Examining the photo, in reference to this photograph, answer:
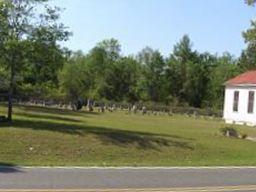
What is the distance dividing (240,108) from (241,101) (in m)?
0.62

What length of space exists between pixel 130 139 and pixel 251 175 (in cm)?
1044

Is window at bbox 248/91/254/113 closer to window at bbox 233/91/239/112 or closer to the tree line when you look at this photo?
window at bbox 233/91/239/112

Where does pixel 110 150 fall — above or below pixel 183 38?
below

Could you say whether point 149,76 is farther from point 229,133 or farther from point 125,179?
point 125,179

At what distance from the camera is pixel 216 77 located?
3890 inches

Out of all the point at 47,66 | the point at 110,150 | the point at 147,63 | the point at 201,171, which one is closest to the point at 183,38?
the point at 147,63

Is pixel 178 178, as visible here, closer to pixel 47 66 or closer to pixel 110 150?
pixel 110 150

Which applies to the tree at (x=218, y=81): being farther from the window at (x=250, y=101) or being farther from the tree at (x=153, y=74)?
the window at (x=250, y=101)

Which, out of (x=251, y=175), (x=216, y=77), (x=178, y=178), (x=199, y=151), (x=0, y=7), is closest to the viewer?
(x=178, y=178)

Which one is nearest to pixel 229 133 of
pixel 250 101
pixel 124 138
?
pixel 124 138

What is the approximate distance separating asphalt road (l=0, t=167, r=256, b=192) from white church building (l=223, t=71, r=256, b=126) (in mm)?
37369

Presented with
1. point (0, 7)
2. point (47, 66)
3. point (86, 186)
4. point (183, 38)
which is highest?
point (183, 38)

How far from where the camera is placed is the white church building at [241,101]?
185 ft

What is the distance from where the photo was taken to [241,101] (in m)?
58.1
